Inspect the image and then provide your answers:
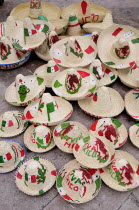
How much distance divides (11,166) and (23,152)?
0.20 metres

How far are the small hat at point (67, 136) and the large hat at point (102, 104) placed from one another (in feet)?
1.23

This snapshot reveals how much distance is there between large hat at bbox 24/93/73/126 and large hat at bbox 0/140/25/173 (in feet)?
1.15

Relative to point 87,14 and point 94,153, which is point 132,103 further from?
point 87,14

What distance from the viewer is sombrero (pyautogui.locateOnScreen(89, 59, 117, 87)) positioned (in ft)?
10.6

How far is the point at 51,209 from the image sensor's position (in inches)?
93.7

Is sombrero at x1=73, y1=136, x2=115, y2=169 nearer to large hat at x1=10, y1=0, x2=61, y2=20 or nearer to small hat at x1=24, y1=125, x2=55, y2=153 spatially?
small hat at x1=24, y1=125, x2=55, y2=153

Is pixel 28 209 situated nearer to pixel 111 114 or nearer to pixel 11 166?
pixel 11 166

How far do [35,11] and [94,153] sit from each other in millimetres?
2748

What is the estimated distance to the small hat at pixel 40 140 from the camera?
2.69 metres

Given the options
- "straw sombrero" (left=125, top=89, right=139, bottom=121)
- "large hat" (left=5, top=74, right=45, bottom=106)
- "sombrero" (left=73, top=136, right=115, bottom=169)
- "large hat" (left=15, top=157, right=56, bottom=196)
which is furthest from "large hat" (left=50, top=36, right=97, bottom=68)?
"large hat" (left=15, top=157, right=56, bottom=196)

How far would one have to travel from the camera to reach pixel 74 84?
9.97 feet

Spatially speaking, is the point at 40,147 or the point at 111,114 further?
the point at 111,114

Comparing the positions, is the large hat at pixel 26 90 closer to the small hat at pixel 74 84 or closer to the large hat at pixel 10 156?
the small hat at pixel 74 84

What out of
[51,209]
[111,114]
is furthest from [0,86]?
[51,209]
